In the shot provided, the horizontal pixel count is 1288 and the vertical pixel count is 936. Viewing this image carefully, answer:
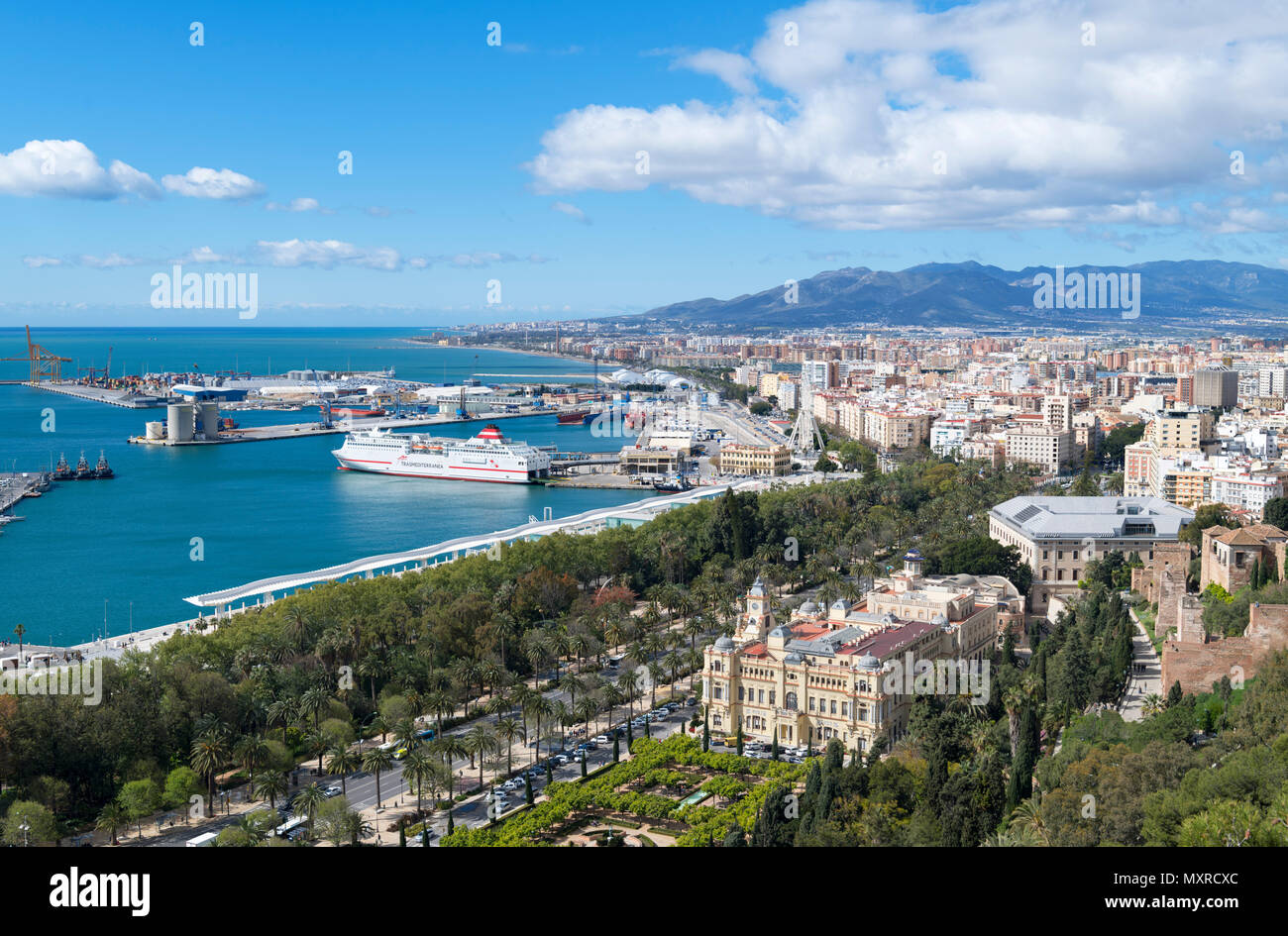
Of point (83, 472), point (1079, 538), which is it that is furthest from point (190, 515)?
point (1079, 538)

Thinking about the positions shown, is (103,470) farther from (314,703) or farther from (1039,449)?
(1039,449)

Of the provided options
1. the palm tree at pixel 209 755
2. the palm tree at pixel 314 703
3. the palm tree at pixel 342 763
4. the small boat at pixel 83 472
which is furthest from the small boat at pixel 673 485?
the palm tree at pixel 209 755

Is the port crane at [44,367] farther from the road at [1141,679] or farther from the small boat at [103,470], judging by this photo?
the road at [1141,679]

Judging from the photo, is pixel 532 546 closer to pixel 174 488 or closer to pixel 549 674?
pixel 549 674

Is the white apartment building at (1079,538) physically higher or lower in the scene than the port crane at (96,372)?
lower
